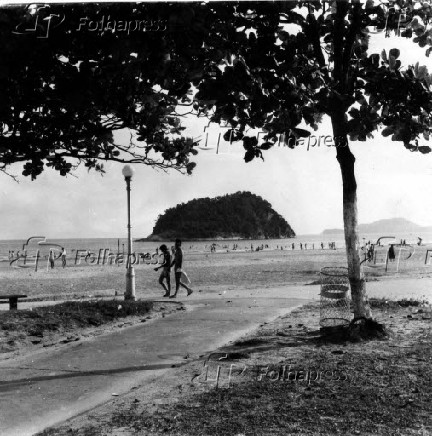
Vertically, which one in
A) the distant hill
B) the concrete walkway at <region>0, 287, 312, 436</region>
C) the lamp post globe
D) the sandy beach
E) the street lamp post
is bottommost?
the sandy beach

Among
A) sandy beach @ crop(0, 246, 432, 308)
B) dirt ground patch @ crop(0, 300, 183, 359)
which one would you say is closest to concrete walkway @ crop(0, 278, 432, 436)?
dirt ground patch @ crop(0, 300, 183, 359)

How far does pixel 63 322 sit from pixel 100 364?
9.56ft

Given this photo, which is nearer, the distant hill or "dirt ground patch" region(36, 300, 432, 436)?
"dirt ground patch" region(36, 300, 432, 436)

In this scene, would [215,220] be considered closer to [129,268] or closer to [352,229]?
[129,268]

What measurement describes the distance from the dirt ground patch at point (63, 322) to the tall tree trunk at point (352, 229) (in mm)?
4497

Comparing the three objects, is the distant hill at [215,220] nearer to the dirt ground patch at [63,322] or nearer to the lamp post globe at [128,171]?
the lamp post globe at [128,171]

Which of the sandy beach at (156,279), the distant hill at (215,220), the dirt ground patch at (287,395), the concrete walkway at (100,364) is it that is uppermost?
the distant hill at (215,220)

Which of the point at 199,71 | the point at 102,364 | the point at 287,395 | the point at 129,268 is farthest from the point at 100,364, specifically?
the point at 129,268

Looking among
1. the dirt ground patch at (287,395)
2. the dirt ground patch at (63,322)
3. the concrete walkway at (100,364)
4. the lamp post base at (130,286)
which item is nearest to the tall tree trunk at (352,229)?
the dirt ground patch at (287,395)

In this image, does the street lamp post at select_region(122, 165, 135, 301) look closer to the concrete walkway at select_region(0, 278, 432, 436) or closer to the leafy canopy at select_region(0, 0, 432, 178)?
the concrete walkway at select_region(0, 278, 432, 436)

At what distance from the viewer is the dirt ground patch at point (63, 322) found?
7.96 meters

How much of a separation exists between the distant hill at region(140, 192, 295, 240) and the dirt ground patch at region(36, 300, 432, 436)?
171613mm

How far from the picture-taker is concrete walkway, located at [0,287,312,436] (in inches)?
189

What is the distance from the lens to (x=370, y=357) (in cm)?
632
